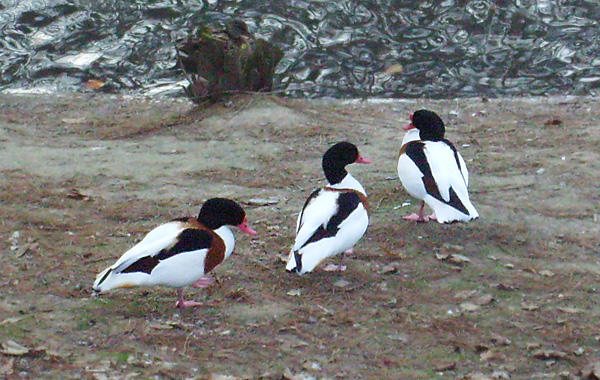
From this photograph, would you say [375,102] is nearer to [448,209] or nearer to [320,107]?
[320,107]

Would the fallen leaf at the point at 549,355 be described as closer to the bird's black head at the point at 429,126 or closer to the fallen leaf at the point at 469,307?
the fallen leaf at the point at 469,307

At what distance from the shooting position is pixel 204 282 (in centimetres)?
524

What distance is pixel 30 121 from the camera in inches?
337

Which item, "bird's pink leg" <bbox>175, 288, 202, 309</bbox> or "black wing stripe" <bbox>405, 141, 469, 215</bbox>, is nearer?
"bird's pink leg" <bbox>175, 288, 202, 309</bbox>

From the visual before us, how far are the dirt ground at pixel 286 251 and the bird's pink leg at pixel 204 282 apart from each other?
0.15 ft

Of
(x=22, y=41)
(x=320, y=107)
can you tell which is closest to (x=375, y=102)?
(x=320, y=107)

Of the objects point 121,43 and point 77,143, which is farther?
point 121,43

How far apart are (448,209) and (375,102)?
Result: 151 inches

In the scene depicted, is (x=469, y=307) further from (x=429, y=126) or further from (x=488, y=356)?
A: (x=429, y=126)

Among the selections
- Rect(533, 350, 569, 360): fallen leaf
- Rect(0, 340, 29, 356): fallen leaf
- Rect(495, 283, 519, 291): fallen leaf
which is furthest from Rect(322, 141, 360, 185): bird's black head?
Rect(0, 340, 29, 356): fallen leaf

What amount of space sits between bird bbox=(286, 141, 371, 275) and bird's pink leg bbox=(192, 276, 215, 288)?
0.47 m

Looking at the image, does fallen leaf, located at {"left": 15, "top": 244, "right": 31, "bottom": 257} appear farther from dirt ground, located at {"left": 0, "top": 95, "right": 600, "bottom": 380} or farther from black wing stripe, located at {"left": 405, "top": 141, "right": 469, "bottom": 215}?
black wing stripe, located at {"left": 405, "top": 141, "right": 469, "bottom": 215}

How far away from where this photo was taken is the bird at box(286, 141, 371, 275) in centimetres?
505

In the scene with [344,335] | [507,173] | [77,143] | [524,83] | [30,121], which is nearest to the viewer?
[344,335]
